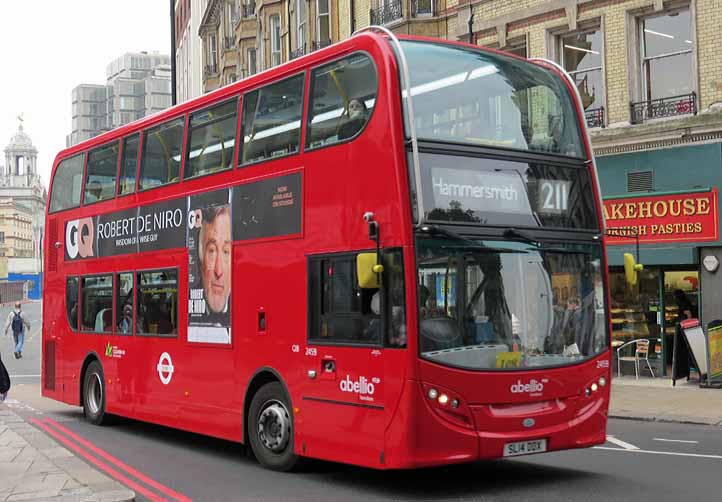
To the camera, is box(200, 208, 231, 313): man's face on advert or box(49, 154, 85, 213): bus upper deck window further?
box(49, 154, 85, 213): bus upper deck window

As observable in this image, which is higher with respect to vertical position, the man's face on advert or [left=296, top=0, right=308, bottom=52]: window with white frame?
[left=296, top=0, right=308, bottom=52]: window with white frame

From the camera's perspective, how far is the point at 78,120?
575ft

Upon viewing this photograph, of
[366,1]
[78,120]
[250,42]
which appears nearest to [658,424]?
[366,1]

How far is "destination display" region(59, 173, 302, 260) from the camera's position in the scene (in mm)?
10750

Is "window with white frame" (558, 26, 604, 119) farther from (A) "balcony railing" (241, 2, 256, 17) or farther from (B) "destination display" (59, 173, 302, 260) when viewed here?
(A) "balcony railing" (241, 2, 256, 17)

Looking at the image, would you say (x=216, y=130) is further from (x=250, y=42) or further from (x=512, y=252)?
(x=250, y=42)

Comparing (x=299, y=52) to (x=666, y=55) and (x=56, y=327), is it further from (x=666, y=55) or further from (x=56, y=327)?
(x=56, y=327)

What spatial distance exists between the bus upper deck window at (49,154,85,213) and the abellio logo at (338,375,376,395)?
8211 mm

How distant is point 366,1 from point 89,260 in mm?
15986

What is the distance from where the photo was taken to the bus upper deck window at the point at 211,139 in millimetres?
11906

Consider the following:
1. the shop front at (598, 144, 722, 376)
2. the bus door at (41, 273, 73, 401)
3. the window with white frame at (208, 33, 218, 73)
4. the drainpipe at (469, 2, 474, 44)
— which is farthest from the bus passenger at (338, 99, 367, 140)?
the window with white frame at (208, 33, 218, 73)

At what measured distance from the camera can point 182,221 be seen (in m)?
12.9

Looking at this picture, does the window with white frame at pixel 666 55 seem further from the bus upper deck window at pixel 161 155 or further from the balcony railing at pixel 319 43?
the balcony railing at pixel 319 43

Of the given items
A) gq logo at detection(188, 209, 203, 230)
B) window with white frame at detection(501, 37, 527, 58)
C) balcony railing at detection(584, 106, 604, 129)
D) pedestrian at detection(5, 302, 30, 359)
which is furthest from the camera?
pedestrian at detection(5, 302, 30, 359)
